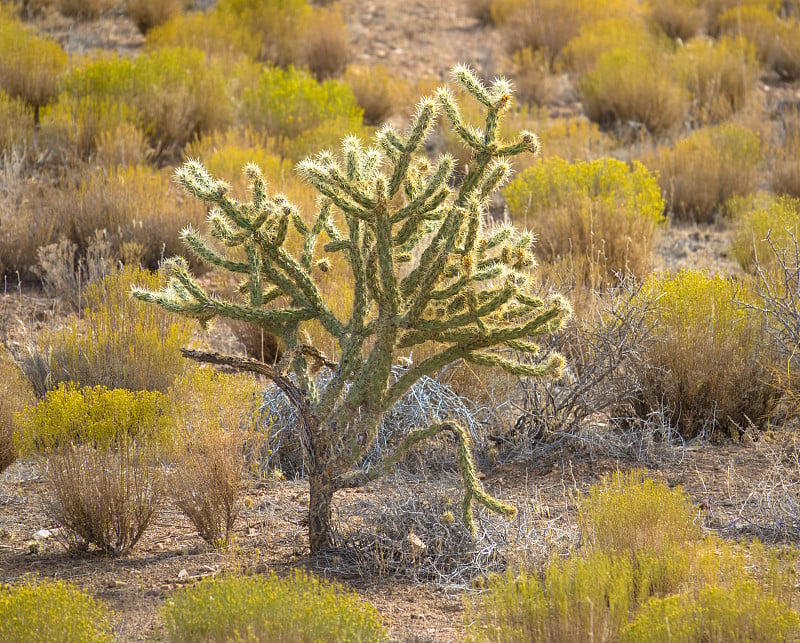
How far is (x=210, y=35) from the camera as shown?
14031 mm

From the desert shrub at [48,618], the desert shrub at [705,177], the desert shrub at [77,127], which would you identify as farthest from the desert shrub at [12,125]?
the desert shrub at [48,618]

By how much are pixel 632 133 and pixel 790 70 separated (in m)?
3.67

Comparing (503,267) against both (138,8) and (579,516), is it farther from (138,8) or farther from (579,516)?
(138,8)

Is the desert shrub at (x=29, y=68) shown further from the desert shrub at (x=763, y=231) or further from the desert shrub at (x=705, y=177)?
the desert shrub at (x=763, y=231)

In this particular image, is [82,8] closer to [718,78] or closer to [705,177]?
[718,78]

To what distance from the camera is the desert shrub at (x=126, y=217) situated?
8414 mm

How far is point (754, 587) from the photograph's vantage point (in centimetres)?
335

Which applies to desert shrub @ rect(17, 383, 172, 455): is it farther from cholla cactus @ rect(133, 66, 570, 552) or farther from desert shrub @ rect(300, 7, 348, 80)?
desert shrub @ rect(300, 7, 348, 80)

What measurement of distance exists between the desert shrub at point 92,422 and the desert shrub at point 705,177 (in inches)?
257

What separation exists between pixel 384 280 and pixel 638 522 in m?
1.40

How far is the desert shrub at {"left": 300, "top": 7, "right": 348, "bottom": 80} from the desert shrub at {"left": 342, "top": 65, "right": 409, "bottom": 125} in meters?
1.51

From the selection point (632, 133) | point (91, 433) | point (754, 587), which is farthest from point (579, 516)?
point (632, 133)

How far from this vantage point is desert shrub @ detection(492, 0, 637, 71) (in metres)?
15.6

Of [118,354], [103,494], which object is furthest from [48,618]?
[118,354]
